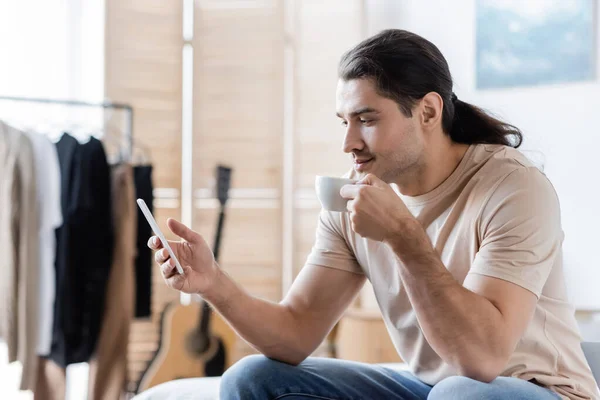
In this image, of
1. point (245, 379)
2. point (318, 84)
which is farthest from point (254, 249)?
point (245, 379)

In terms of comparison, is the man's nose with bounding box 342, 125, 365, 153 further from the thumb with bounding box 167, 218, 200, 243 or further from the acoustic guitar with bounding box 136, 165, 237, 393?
the acoustic guitar with bounding box 136, 165, 237, 393

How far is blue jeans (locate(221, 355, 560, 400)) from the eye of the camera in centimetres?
160

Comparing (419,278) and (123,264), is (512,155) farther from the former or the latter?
(123,264)

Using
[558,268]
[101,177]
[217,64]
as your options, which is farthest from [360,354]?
[558,268]

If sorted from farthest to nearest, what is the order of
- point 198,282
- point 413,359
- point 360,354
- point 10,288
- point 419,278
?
point 360,354
point 10,288
point 413,359
point 198,282
point 419,278

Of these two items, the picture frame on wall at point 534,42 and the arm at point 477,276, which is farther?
the picture frame on wall at point 534,42

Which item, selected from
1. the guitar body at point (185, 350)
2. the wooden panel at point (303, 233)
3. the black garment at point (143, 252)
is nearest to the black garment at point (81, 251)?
the black garment at point (143, 252)

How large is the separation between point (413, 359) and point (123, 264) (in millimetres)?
1556

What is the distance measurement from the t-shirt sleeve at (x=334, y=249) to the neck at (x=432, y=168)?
18cm

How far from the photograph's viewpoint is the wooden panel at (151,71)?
348 centimetres

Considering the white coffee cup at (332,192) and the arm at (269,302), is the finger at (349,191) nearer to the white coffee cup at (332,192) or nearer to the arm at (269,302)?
the white coffee cup at (332,192)

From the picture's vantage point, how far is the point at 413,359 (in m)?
1.74

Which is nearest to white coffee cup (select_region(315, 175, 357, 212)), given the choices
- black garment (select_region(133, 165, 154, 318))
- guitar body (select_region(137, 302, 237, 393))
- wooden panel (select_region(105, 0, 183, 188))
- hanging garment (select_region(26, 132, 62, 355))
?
hanging garment (select_region(26, 132, 62, 355))

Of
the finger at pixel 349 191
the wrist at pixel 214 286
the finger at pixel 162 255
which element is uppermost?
the finger at pixel 349 191
